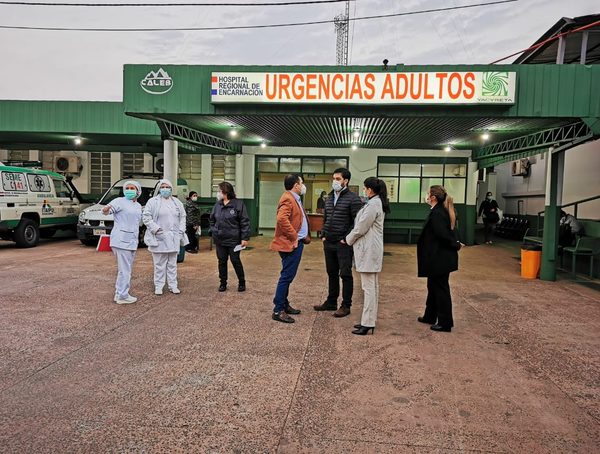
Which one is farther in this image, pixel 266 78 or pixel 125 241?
pixel 266 78

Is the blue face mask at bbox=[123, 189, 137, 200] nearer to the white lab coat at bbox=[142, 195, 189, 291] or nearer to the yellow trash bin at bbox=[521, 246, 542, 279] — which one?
the white lab coat at bbox=[142, 195, 189, 291]

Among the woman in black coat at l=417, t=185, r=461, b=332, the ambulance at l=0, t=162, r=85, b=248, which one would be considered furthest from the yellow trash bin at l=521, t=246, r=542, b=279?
the ambulance at l=0, t=162, r=85, b=248

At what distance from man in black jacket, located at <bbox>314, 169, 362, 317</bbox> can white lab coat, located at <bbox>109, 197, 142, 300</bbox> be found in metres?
2.82

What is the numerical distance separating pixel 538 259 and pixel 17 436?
10091 mm

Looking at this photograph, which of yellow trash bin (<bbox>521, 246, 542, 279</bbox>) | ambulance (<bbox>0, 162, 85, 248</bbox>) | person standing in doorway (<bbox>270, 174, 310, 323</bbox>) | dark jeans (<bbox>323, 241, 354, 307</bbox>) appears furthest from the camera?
ambulance (<bbox>0, 162, 85, 248</bbox>)

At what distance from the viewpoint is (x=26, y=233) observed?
1285cm

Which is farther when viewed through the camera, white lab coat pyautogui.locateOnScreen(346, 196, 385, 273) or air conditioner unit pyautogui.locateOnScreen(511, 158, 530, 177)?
air conditioner unit pyautogui.locateOnScreen(511, 158, 530, 177)

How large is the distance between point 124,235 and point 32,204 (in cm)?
822

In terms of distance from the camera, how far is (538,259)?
9.96 meters

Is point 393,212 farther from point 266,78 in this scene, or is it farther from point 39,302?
point 39,302

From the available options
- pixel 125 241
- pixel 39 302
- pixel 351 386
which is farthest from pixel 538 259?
pixel 39 302

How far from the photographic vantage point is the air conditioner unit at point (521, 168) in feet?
63.4

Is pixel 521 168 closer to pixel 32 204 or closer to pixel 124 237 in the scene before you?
pixel 124 237

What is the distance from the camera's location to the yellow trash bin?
392 inches
